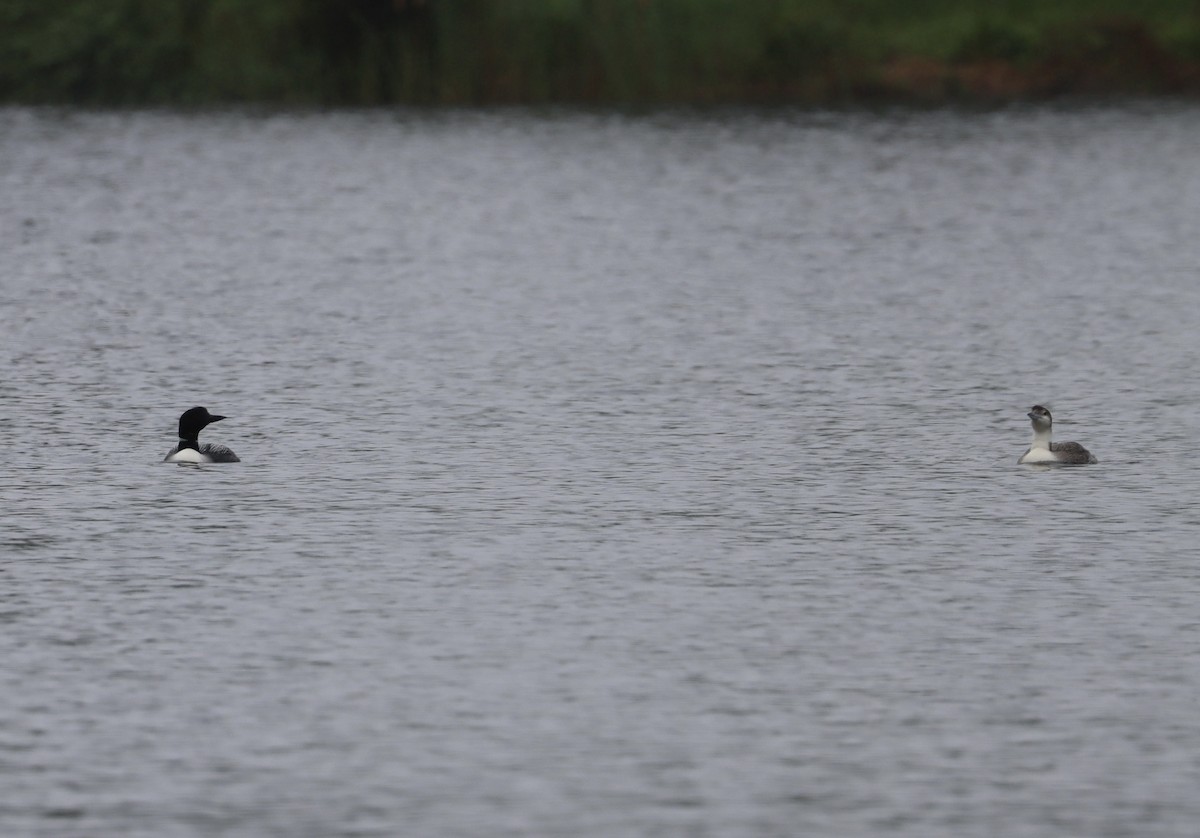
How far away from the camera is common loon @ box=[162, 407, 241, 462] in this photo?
57.5ft

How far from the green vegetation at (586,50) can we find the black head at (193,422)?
36.3 m

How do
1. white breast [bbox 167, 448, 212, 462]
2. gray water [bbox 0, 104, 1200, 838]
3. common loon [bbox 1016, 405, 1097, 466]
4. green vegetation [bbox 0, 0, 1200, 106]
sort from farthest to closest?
green vegetation [bbox 0, 0, 1200, 106]
white breast [bbox 167, 448, 212, 462]
common loon [bbox 1016, 405, 1097, 466]
gray water [bbox 0, 104, 1200, 838]

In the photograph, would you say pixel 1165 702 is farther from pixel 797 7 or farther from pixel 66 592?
pixel 797 7

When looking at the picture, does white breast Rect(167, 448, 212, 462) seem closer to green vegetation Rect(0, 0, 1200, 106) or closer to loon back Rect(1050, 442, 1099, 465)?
loon back Rect(1050, 442, 1099, 465)

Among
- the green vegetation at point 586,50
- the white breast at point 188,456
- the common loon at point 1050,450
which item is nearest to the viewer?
the common loon at point 1050,450

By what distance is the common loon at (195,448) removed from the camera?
17.5m

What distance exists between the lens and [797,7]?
59531mm

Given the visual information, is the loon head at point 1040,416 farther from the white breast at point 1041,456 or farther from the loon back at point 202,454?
the loon back at point 202,454

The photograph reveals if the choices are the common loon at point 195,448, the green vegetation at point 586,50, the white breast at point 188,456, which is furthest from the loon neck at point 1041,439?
the green vegetation at point 586,50

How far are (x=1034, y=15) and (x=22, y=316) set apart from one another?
40.7 metres

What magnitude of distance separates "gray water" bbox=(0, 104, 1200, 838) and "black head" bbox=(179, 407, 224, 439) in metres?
0.32

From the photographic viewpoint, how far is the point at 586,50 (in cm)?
5397

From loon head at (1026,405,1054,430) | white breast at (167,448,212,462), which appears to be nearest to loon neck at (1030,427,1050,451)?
loon head at (1026,405,1054,430)

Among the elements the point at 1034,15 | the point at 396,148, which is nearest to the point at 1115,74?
the point at 1034,15
